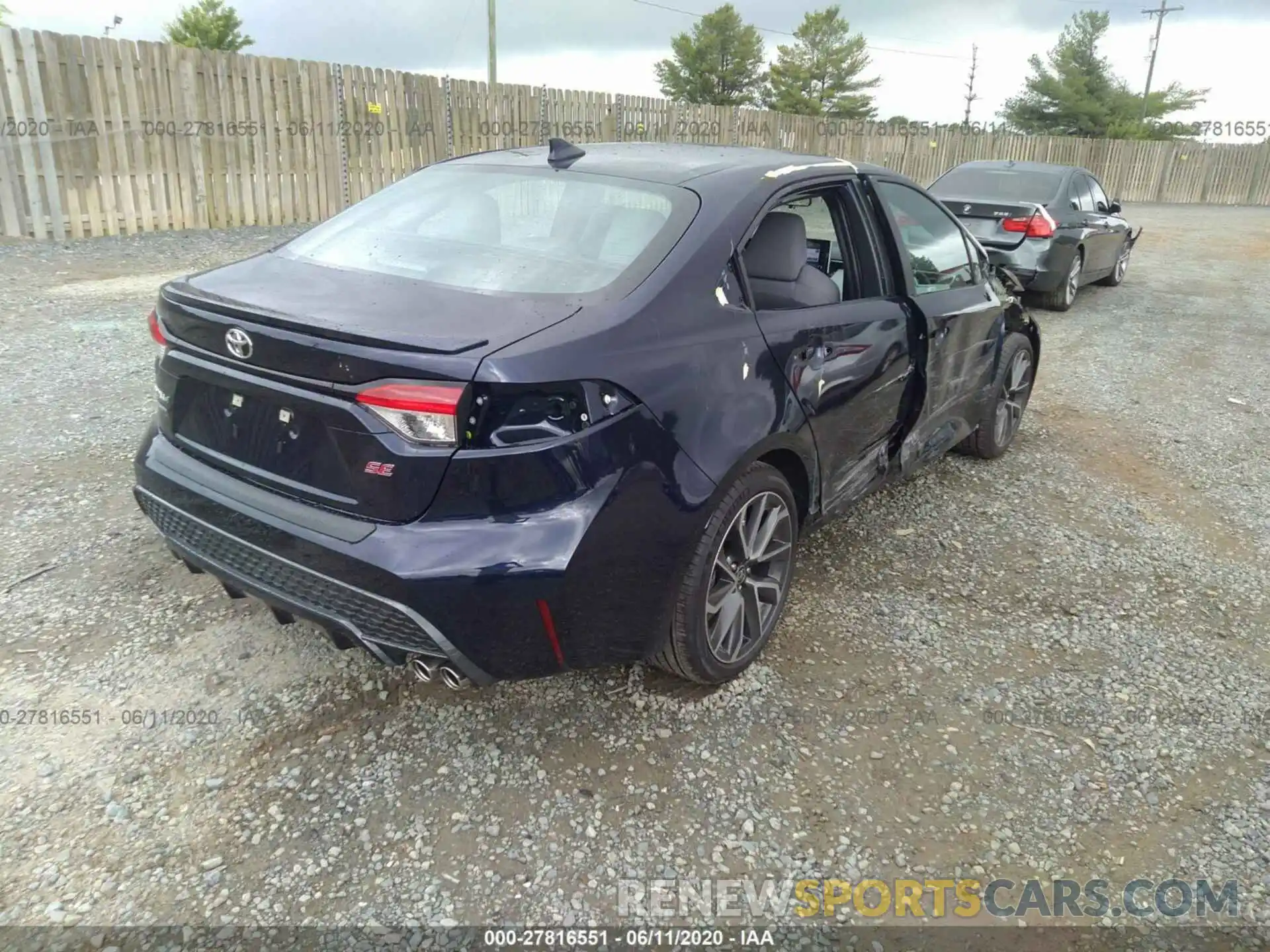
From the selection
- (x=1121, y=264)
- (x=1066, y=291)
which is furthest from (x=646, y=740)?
(x=1121, y=264)

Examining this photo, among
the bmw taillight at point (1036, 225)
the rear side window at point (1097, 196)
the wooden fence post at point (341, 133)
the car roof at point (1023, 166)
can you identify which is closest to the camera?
the bmw taillight at point (1036, 225)

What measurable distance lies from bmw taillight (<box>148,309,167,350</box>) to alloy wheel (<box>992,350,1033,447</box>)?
4.07 metres

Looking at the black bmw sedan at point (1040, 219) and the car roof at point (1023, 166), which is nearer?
the black bmw sedan at point (1040, 219)

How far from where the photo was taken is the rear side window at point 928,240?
3.76 metres

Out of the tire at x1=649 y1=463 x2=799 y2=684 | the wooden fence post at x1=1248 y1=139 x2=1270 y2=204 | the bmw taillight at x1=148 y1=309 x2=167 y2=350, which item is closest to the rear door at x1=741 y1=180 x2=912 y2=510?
the tire at x1=649 y1=463 x2=799 y2=684

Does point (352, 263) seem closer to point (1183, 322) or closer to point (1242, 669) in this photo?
point (1242, 669)

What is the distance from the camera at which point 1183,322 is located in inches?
374

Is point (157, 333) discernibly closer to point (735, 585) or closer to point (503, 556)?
point (503, 556)

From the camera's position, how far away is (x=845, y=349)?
317cm

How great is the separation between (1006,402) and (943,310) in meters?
1.47

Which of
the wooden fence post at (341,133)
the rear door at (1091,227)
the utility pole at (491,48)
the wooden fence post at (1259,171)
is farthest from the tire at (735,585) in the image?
the wooden fence post at (1259,171)

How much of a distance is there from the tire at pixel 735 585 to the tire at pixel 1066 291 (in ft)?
25.7

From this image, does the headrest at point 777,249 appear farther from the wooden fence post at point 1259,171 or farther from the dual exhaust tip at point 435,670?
the wooden fence post at point 1259,171

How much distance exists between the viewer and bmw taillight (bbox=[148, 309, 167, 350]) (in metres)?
2.65
